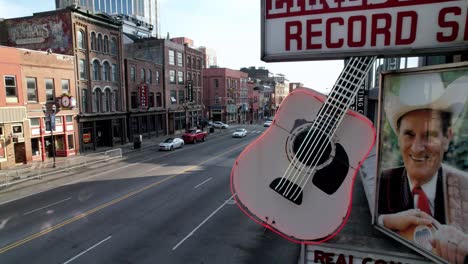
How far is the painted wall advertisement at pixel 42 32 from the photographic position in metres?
31.9

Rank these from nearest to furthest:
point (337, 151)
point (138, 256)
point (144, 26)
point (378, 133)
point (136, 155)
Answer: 1. point (337, 151)
2. point (378, 133)
3. point (138, 256)
4. point (136, 155)
5. point (144, 26)

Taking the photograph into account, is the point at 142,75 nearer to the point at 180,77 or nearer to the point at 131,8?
the point at 180,77

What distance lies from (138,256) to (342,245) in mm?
8403

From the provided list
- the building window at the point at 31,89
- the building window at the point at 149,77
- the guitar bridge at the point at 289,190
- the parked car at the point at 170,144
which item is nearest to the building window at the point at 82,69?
the building window at the point at 31,89

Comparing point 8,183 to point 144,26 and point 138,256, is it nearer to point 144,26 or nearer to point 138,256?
point 138,256

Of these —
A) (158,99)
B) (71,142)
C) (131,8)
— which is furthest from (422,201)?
(131,8)

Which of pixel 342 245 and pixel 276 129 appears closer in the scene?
pixel 276 129

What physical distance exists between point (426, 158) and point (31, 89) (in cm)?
3174

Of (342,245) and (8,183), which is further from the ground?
(342,245)

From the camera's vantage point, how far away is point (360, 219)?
5.90 m

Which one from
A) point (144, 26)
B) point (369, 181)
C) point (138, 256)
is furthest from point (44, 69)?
point (144, 26)

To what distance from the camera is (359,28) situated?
331 centimetres

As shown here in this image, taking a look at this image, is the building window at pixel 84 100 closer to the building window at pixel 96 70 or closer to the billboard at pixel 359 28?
the building window at pixel 96 70

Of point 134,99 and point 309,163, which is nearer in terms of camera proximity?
point 309,163
